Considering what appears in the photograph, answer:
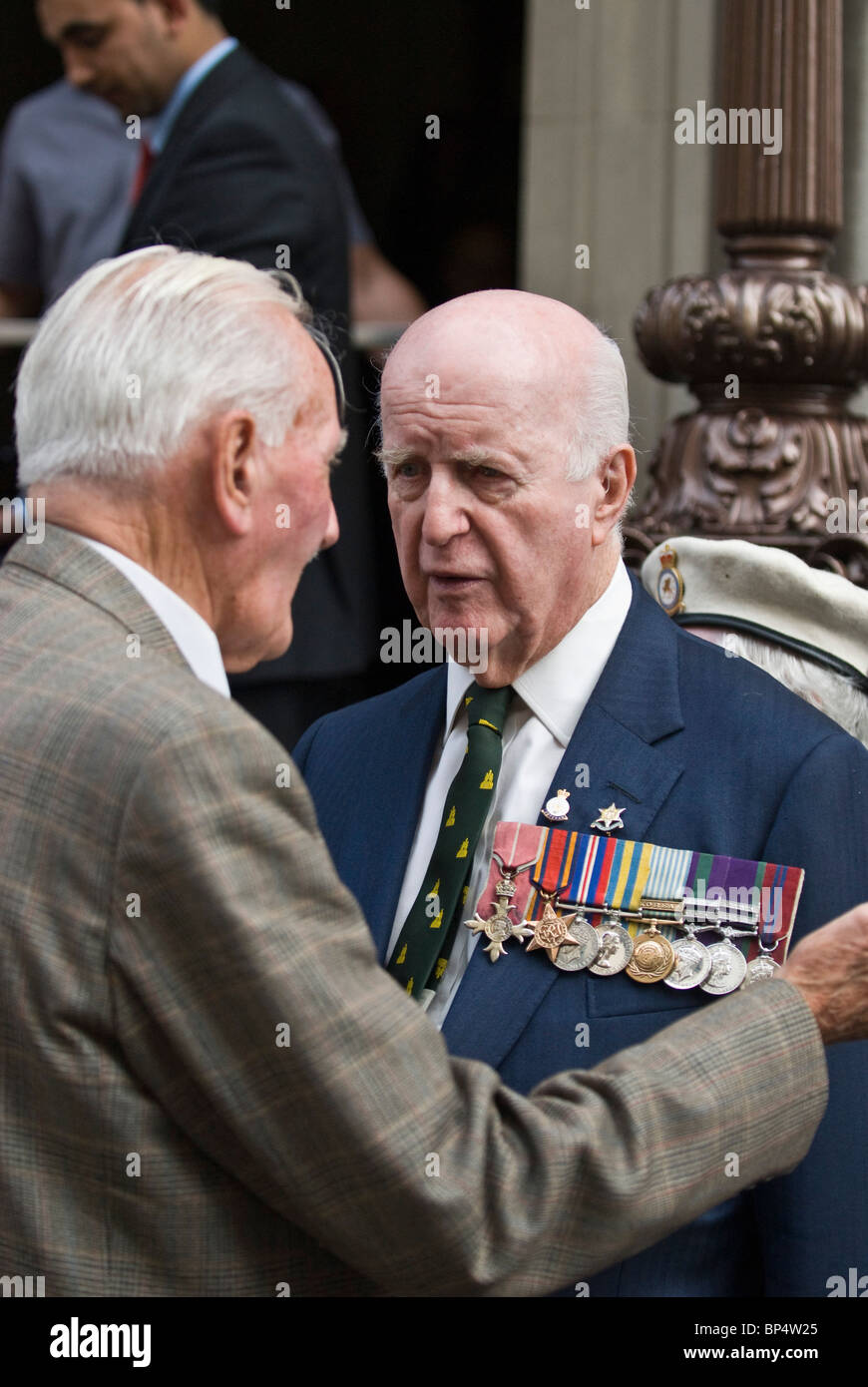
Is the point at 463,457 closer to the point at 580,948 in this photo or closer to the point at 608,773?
the point at 608,773

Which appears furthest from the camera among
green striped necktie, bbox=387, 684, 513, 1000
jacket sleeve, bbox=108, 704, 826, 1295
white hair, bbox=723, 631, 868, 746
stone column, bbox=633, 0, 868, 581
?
stone column, bbox=633, 0, 868, 581

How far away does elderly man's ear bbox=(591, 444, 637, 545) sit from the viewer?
2.41m

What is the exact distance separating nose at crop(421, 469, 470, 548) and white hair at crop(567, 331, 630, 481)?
0.14m

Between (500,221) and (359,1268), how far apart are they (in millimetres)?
3918

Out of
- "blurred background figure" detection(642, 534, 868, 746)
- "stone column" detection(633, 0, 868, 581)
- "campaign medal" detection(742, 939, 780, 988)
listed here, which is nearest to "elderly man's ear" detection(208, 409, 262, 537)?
"campaign medal" detection(742, 939, 780, 988)

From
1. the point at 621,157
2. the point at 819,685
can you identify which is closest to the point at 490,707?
the point at 819,685

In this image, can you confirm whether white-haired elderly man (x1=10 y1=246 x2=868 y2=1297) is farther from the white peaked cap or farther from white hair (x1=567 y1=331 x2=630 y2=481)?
the white peaked cap

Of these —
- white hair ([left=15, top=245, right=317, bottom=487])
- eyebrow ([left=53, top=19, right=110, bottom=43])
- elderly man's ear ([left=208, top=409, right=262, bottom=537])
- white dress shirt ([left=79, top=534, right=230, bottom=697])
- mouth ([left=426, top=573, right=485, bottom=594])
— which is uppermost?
eyebrow ([left=53, top=19, right=110, bottom=43])

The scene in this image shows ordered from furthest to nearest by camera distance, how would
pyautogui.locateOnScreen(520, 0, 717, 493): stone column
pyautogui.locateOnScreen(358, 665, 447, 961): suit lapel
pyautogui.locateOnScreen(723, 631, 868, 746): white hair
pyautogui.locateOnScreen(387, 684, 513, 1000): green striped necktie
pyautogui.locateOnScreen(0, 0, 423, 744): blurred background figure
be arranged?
pyautogui.locateOnScreen(520, 0, 717, 493): stone column → pyautogui.locateOnScreen(0, 0, 423, 744): blurred background figure → pyautogui.locateOnScreen(723, 631, 868, 746): white hair → pyautogui.locateOnScreen(358, 665, 447, 961): suit lapel → pyautogui.locateOnScreen(387, 684, 513, 1000): green striped necktie

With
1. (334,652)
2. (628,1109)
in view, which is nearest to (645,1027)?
(628,1109)

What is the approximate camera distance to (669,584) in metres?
2.84

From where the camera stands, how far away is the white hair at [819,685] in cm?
261

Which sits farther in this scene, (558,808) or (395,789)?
(395,789)

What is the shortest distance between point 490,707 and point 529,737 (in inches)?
2.4
